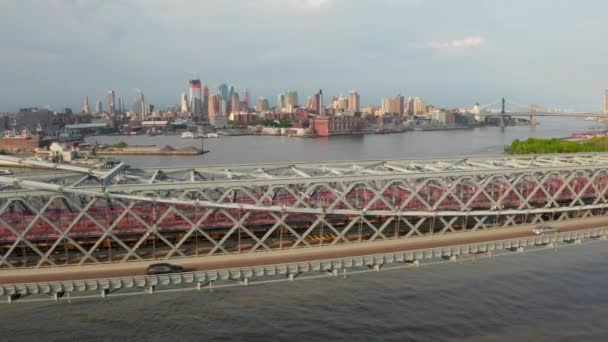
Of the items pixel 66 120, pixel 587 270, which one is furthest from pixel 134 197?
pixel 66 120

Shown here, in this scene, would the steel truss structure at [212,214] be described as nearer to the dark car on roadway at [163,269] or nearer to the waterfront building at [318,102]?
the dark car on roadway at [163,269]

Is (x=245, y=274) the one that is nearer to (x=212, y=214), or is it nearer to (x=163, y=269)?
(x=163, y=269)

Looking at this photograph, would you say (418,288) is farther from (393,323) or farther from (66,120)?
(66,120)

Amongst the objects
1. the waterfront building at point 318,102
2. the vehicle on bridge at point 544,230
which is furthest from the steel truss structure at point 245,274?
the waterfront building at point 318,102

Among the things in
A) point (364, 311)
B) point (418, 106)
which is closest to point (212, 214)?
point (364, 311)

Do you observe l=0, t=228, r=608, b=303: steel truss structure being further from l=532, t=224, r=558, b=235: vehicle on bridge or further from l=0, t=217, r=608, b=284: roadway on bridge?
l=532, t=224, r=558, b=235: vehicle on bridge
